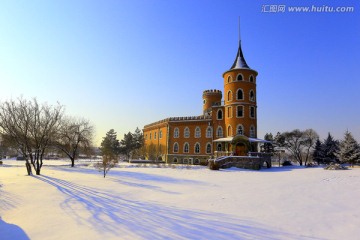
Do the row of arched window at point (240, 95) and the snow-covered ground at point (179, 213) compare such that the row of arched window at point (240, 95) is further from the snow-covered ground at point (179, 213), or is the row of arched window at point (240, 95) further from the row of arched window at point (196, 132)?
the snow-covered ground at point (179, 213)

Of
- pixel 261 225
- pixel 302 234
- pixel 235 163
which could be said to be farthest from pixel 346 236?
pixel 235 163

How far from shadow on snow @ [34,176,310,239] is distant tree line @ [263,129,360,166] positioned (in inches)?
1338

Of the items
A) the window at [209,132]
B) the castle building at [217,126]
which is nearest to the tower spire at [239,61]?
the castle building at [217,126]

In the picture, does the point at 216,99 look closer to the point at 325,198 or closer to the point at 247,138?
the point at 247,138

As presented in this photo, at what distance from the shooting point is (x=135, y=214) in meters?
9.23

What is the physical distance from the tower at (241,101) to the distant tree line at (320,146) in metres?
6.75

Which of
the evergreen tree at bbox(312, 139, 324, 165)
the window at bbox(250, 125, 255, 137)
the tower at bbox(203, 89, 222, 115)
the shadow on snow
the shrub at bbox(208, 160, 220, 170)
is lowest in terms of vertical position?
the shadow on snow

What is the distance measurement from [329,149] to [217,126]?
2045 centimetres

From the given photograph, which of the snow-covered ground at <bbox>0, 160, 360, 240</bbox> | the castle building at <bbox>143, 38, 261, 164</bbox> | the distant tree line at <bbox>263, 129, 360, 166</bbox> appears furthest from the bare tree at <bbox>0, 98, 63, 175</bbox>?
the distant tree line at <bbox>263, 129, 360, 166</bbox>

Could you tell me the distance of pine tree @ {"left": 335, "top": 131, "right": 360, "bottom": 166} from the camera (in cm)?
3512

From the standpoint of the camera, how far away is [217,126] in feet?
137

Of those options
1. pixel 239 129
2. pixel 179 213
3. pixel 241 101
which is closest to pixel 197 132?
pixel 239 129

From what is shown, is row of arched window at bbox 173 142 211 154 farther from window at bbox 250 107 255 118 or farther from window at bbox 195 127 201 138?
window at bbox 250 107 255 118

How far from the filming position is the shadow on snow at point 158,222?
7.19 metres
